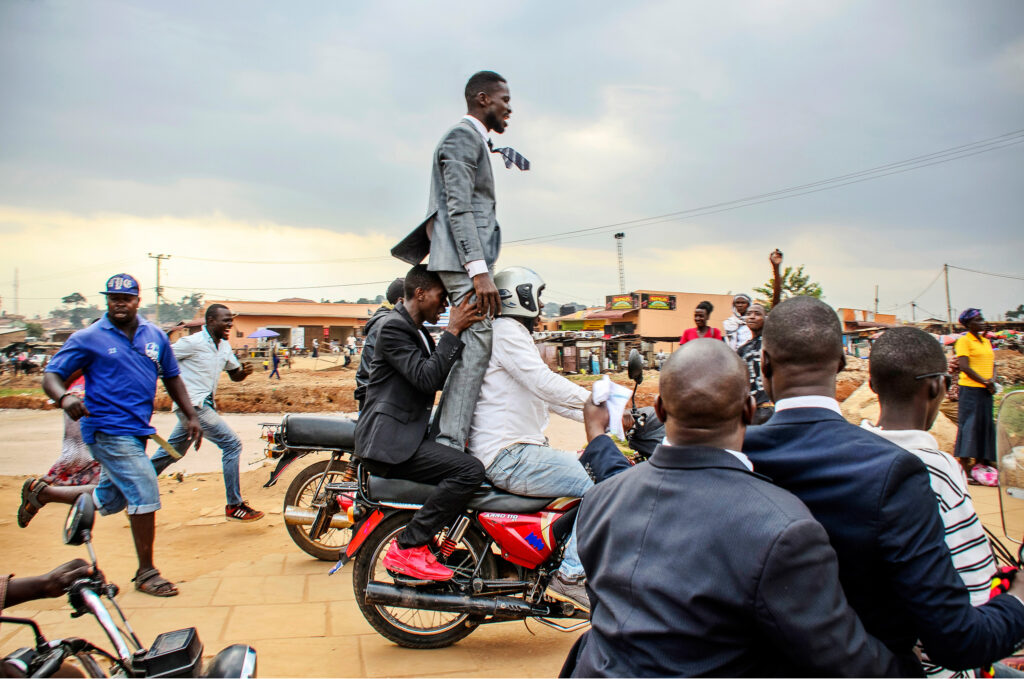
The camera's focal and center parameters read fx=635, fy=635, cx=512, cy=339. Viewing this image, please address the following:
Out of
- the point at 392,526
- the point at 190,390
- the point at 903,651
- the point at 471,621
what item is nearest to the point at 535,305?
the point at 392,526

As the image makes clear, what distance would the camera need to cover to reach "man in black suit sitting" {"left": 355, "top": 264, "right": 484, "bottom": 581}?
3143 millimetres

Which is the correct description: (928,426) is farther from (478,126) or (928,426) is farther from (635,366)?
(478,126)

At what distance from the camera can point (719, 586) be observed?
1354 mm

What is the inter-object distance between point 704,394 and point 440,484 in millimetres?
1930

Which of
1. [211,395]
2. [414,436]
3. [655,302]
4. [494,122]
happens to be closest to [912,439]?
[414,436]

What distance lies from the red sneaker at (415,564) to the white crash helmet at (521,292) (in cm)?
131

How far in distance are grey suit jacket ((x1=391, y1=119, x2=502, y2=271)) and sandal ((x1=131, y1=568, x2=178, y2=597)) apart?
275cm

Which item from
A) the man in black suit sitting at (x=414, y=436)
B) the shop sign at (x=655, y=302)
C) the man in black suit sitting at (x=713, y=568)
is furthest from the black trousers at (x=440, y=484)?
the shop sign at (x=655, y=302)

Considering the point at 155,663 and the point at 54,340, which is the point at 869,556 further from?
the point at 54,340

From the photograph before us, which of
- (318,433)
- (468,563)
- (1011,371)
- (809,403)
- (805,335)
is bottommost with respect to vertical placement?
(1011,371)

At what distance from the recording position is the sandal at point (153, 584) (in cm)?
422

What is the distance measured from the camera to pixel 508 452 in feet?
10.7

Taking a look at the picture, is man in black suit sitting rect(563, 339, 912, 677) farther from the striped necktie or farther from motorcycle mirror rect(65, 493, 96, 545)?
the striped necktie

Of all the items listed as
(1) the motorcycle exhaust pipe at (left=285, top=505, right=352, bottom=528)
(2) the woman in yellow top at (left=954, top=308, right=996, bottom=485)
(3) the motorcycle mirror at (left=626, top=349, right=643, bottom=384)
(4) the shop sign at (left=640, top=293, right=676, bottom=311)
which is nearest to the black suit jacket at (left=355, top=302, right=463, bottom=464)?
(3) the motorcycle mirror at (left=626, top=349, right=643, bottom=384)
